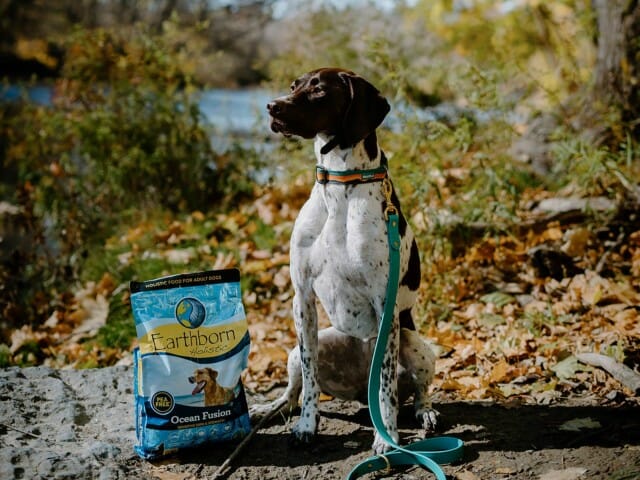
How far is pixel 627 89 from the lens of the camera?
5711 millimetres

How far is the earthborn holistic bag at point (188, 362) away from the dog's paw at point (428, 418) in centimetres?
83

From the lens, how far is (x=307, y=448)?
3.05 metres

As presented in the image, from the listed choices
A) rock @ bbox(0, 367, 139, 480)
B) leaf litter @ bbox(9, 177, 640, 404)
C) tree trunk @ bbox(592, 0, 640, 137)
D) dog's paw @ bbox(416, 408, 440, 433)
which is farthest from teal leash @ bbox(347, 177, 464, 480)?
tree trunk @ bbox(592, 0, 640, 137)

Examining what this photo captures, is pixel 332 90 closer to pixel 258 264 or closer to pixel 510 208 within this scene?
pixel 510 208

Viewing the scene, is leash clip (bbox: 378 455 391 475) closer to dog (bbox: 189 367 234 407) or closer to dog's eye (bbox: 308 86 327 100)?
dog (bbox: 189 367 234 407)

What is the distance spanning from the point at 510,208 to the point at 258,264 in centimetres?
207

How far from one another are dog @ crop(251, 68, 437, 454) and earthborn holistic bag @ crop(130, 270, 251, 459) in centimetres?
32

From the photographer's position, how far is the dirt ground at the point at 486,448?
8.84 ft

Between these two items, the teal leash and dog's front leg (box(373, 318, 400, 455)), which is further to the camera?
dog's front leg (box(373, 318, 400, 455))

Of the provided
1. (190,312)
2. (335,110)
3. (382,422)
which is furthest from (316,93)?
(382,422)

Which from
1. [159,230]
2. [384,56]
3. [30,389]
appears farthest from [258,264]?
[30,389]

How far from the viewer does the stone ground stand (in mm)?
2668

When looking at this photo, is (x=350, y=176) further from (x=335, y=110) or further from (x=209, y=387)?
(x=209, y=387)

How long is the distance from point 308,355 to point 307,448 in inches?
16.5
